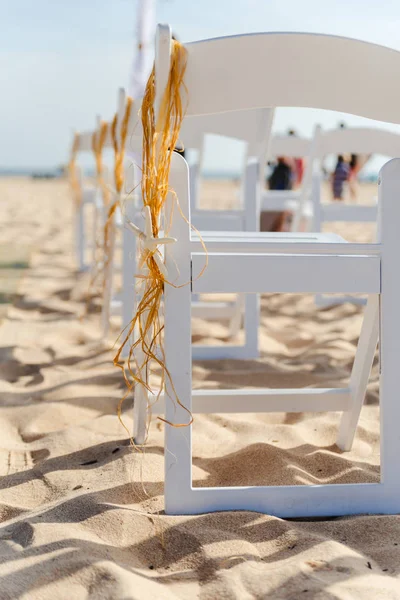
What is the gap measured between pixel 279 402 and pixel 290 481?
268 millimetres

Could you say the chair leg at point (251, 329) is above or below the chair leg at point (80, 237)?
below

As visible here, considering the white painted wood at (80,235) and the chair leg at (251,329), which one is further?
the white painted wood at (80,235)

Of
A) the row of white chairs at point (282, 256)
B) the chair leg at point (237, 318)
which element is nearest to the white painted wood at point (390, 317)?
the row of white chairs at point (282, 256)

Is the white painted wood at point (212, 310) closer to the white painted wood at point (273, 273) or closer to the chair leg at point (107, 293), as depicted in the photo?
the chair leg at point (107, 293)

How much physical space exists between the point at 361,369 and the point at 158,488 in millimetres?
624

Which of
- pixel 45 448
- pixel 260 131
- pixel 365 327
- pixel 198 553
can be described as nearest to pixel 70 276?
pixel 260 131

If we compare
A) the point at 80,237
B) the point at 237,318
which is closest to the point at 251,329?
the point at 237,318

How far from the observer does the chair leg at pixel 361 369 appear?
1.80m

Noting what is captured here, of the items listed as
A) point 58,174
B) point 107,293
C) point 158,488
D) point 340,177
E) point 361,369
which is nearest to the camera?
point 158,488

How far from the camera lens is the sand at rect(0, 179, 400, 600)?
126 centimetres

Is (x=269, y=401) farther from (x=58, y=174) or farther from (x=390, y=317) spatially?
(x=58, y=174)

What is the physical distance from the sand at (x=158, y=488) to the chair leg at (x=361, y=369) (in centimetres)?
6

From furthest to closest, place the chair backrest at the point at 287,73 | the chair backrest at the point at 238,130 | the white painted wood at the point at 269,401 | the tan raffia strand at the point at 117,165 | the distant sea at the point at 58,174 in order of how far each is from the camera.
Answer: the distant sea at the point at 58,174
the chair backrest at the point at 238,130
the tan raffia strand at the point at 117,165
the white painted wood at the point at 269,401
the chair backrest at the point at 287,73

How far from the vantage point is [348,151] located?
12.0 ft
